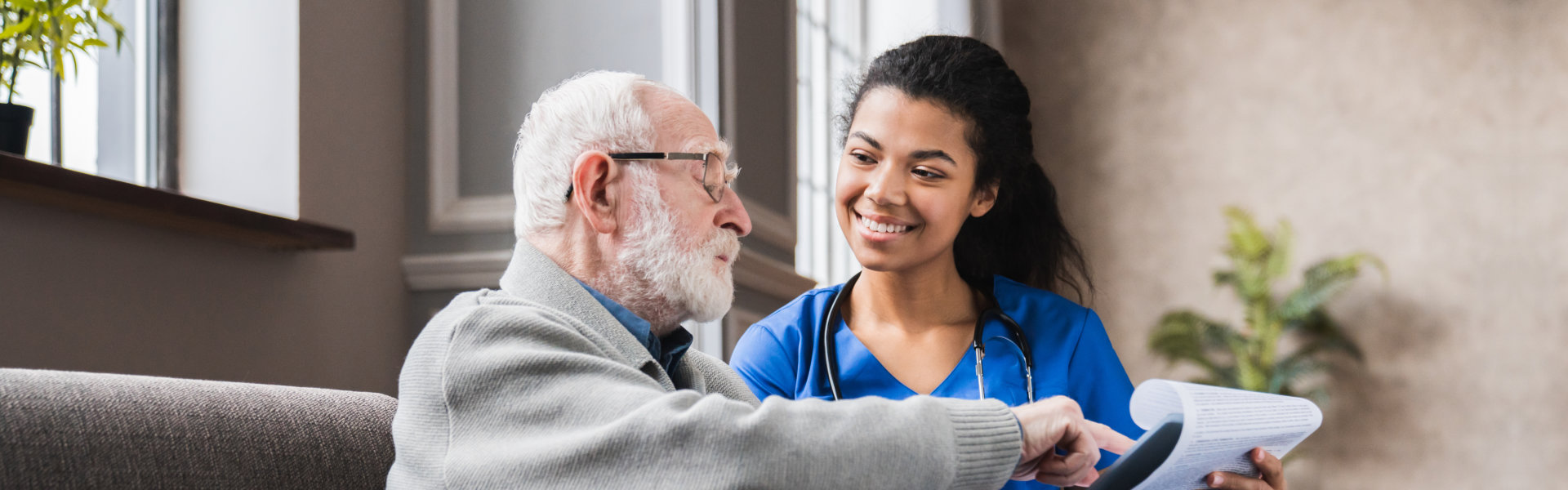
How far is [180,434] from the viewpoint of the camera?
A: 1.07m

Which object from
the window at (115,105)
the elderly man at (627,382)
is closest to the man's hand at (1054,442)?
the elderly man at (627,382)

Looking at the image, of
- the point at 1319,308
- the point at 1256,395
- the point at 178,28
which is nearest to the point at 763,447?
the point at 1256,395

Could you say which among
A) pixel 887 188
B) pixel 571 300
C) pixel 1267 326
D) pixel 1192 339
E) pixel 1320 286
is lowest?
pixel 1192 339

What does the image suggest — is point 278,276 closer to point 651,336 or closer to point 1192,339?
point 651,336

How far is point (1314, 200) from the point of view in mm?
8422

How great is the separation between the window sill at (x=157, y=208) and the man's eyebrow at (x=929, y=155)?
3.48ft

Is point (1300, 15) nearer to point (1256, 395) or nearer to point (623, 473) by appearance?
point (1256, 395)

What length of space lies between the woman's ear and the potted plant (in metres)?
1.35

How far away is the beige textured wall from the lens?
8.08 m

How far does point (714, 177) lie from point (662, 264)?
0.14m

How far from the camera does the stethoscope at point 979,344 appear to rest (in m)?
1.80

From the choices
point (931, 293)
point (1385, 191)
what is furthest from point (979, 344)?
point (1385, 191)

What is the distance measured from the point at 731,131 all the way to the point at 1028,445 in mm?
1752

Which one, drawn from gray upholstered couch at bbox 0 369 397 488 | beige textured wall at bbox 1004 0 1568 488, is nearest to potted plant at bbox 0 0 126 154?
gray upholstered couch at bbox 0 369 397 488
